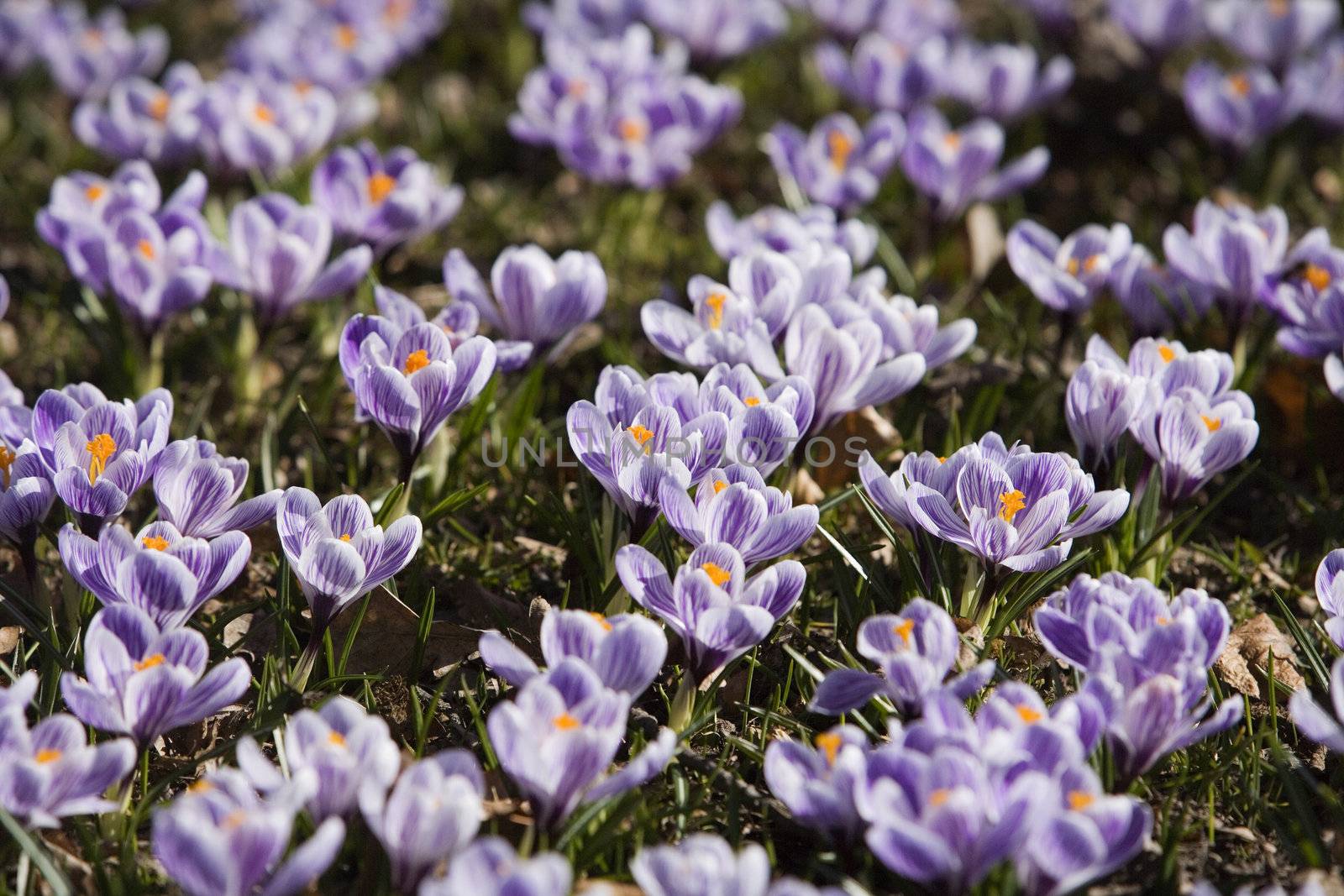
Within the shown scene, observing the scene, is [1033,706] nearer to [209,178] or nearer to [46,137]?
[209,178]

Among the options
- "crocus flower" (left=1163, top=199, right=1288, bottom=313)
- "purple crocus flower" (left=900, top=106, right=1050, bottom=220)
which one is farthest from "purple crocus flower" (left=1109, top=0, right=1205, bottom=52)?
"crocus flower" (left=1163, top=199, right=1288, bottom=313)

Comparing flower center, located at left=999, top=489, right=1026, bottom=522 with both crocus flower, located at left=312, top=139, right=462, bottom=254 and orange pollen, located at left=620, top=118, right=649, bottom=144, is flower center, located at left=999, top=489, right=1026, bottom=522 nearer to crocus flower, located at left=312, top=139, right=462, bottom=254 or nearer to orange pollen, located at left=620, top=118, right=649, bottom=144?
crocus flower, located at left=312, top=139, right=462, bottom=254

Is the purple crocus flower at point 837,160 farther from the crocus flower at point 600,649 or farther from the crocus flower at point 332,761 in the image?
the crocus flower at point 332,761

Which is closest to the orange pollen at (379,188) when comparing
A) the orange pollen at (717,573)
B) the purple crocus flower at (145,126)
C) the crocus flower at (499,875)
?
the purple crocus flower at (145,126)

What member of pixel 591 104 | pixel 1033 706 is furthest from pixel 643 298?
pixel 1033 706

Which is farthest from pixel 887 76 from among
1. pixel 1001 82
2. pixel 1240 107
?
pixel 1240 107

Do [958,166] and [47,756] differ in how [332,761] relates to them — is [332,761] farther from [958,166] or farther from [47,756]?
[958,166]
